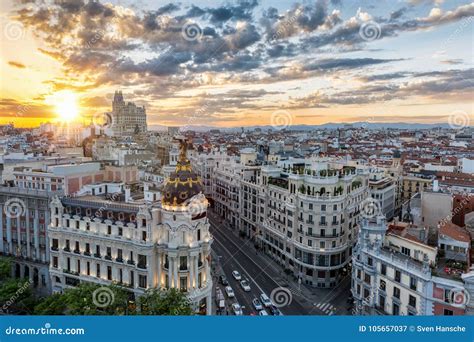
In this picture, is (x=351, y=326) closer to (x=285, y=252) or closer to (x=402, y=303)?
(x=402, y=303)

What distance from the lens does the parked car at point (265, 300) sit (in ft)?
50.9

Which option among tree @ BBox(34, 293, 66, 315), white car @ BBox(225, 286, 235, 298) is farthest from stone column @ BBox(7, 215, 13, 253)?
white car @ BBox(225, 286, 235, 298)

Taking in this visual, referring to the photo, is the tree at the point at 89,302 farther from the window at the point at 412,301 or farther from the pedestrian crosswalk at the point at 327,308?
the window at the point at 412,301

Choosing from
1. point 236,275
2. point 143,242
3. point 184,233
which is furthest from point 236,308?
point 143,242

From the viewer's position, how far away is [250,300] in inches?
628

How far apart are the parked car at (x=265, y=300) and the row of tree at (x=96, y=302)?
16.7 ft

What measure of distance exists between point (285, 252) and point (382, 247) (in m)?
7.07

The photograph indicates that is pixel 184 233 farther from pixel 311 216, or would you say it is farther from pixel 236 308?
pixel 311 216

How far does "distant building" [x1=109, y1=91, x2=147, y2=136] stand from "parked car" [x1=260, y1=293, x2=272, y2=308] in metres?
16.7

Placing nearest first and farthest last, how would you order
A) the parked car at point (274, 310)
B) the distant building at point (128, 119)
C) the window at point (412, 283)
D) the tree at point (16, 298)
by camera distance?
the window at point (412, 283) → the tree at point (16, 298) → the parked car at point (274, 310) → the distant building at point (128, 119)

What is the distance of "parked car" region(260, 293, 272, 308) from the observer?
15509 millimetres

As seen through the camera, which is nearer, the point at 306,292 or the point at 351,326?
the point at 351,326

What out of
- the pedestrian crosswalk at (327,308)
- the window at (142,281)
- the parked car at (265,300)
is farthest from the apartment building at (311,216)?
the window at (142,281)

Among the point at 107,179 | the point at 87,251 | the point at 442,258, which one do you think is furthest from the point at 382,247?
the point at 107,179
